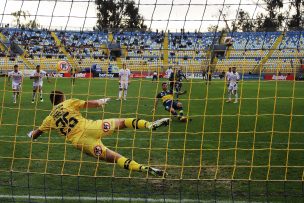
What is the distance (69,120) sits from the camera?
7.96 meters

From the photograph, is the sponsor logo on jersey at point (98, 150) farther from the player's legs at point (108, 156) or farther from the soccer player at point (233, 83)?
the soccer player at point (233, 83)

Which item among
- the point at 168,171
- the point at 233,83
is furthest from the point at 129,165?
the point at 233,83

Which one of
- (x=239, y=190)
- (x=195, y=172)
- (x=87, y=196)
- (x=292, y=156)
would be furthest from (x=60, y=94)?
(x=292, y=156)

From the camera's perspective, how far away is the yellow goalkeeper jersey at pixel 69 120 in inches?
314

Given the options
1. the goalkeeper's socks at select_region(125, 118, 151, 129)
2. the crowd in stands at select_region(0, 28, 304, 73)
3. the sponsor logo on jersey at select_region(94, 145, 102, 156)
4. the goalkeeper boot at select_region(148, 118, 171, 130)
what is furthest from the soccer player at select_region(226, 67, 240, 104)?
the sponsor logo on jersey at select_region(94, 145, 102, 156)

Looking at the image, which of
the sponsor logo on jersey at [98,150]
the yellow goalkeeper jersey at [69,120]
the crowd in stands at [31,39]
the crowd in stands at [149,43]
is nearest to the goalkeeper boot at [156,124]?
the sponsor logo on jersey at [98,150]

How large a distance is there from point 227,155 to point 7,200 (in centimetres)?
489

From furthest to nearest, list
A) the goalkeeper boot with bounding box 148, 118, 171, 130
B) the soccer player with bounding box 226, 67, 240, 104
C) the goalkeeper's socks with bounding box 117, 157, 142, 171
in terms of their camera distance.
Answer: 1. the soccer player with bounding box 226, 67, 240, 104
2. the goalkeeper boot with bounding box 148, 118, 171, 130
3. the goalkeeper's socks with bounding box 117, 157, 142, 171

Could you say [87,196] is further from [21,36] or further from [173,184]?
[21,36]

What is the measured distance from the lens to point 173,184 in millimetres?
7613

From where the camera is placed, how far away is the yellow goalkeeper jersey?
314 inches

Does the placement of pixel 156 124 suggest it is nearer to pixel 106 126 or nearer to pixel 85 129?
pixel 106 126

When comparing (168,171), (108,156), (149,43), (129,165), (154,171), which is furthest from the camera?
(149,43)

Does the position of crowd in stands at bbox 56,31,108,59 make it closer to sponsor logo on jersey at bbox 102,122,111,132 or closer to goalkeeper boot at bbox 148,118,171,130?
sponsor logo on jersey at bbox 102,122,111,132
